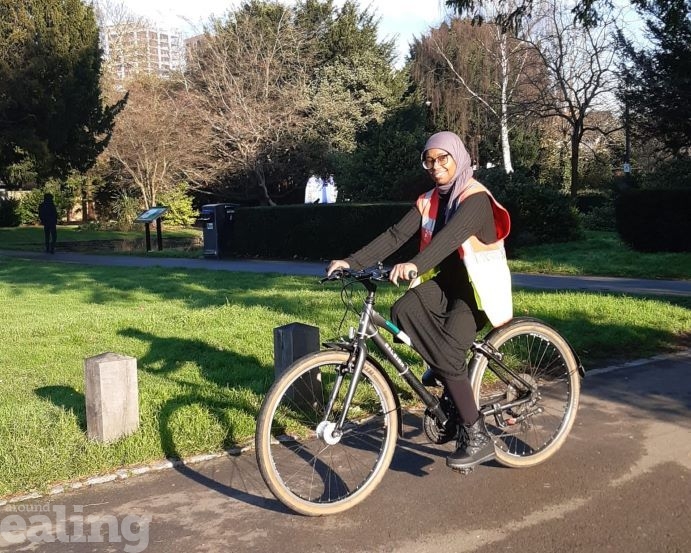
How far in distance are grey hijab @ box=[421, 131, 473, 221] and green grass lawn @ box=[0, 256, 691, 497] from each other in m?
2.13

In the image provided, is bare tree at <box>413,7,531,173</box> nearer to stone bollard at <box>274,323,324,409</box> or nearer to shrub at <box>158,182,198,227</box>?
shrub at <box>158,182,198,227</box>

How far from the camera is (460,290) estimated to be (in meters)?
4.06

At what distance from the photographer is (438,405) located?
404 cm

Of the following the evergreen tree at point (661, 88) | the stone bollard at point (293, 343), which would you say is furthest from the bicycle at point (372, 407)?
the evergreen tree at point (661, 88)

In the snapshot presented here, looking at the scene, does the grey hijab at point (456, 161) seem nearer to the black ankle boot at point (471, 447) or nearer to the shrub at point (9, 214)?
the black ankle boot at point (471, 447)

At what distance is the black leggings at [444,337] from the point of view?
3.89 metres

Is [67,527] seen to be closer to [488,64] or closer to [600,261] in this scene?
[600,261]

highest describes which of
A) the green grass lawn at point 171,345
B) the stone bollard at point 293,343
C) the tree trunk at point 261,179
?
the tree trunk at point 261,179

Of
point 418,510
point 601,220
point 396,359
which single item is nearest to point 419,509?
point 418,510

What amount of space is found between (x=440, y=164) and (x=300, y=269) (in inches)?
471

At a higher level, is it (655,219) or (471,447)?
(655,219)

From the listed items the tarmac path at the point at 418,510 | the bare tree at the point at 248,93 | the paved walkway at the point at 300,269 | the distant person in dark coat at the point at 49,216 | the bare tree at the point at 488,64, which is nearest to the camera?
the tarmac path at the point at 418,510

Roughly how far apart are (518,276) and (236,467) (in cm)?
981

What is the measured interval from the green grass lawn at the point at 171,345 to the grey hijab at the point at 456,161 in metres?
2.13
